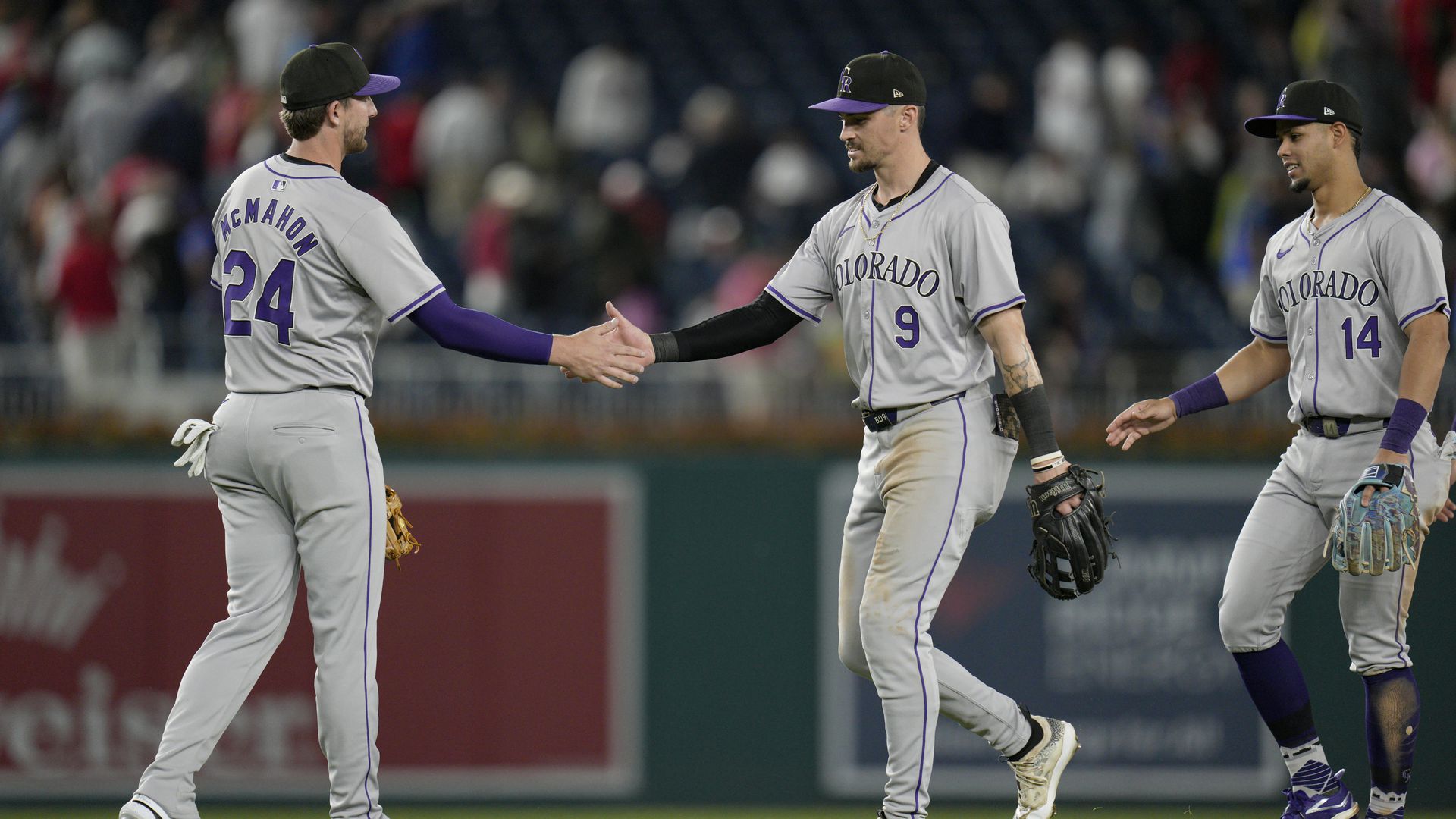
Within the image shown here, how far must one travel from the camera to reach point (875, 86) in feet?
16.9

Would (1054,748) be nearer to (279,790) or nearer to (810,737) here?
(810,737)

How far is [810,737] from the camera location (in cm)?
775

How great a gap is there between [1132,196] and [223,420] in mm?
8173

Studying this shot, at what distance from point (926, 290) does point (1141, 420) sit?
107 centimetres

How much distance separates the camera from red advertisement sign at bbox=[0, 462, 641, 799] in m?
7.61

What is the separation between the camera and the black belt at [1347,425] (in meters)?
5.31

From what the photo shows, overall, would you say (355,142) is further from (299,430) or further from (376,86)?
(299,430)

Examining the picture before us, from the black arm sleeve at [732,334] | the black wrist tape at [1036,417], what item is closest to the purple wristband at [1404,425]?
the black wrist tape at [1036,417]

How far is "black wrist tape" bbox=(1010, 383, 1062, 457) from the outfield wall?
275cm

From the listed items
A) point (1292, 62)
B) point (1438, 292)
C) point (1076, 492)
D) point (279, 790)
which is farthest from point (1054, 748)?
point (1292, 62)

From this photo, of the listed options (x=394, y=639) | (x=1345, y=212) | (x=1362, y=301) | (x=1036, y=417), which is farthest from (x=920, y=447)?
(x=394, y=639)

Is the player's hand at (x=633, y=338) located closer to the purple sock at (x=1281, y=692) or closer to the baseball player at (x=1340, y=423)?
the baseball player at (x=1340, y=423)

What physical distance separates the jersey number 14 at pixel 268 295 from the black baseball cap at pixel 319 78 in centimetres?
47

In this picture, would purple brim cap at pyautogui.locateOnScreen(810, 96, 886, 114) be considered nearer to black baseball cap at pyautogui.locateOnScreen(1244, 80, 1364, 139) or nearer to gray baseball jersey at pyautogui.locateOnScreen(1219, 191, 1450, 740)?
black baseball cap at pyautogui.locateOnScreen(1244, 80, 1364, 139)
